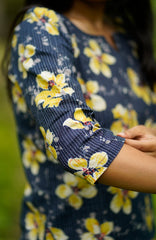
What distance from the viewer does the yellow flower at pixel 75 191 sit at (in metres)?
1.40

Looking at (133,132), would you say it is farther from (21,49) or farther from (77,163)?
(21,49)

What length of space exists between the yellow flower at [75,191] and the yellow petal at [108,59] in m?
0.58

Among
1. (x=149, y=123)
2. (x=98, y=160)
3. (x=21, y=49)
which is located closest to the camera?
(x=98, y=160)

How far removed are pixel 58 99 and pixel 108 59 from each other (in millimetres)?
565

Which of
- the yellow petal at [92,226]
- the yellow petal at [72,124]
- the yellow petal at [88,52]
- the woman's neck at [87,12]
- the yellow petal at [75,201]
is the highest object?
the woman's neck at [87,12]

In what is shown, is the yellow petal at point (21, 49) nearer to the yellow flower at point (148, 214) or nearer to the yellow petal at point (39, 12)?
the yellow petal at point (39, 12)

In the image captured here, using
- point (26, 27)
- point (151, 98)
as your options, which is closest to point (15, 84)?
point (26, 27)

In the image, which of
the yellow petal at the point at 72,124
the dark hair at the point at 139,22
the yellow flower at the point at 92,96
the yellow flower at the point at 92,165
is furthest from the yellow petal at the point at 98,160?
the dark hair at the point at 139,22

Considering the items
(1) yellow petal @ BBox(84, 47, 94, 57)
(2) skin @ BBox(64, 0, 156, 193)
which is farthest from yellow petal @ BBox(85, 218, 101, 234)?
(1) yellow petal @ BBox(84, 47, 94, 57)

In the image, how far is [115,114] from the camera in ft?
4.68

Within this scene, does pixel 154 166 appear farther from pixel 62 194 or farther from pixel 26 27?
pixel 26 27

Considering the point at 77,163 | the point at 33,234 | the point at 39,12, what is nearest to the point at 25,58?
the point at 39,12

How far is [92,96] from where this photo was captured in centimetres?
139

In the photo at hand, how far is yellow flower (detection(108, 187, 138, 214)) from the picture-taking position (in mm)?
1438
